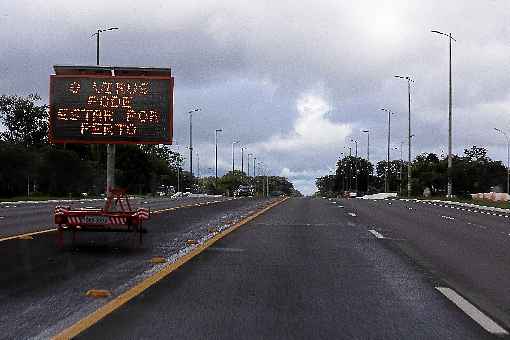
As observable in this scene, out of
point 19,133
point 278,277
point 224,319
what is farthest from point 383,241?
point 19,133

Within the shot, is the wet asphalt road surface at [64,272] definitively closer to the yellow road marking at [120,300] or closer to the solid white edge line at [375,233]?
the yellow road marking at [120,300]

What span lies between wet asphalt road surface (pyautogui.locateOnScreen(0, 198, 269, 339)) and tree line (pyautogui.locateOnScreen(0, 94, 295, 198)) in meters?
46.8

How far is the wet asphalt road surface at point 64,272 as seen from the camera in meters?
7.87

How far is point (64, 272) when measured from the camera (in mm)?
11422

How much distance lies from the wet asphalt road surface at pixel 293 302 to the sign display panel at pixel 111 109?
6.02 m

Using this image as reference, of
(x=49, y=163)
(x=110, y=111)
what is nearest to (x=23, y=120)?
(x=49, y=163)

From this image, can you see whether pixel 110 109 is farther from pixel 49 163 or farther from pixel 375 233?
pixel 49 163

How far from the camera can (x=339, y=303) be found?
8.96 metres

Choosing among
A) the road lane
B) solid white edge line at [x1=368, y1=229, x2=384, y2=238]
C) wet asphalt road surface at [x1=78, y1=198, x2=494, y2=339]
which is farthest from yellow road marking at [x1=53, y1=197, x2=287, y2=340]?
solid white edge line at [x1=368, y1=229, x2=384, y2=238]

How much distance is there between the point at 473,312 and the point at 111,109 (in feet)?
42.8

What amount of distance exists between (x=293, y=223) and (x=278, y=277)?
14.1 metres

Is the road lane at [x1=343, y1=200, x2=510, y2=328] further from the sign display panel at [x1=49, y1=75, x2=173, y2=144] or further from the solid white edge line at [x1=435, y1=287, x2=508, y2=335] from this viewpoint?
the sign display panel at [x1=49, y1=75, x2=173, y2=144]

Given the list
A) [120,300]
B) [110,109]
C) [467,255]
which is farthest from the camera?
[110,109]

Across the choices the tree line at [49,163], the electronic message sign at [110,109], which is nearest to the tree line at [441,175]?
the tree line at [49,163]
